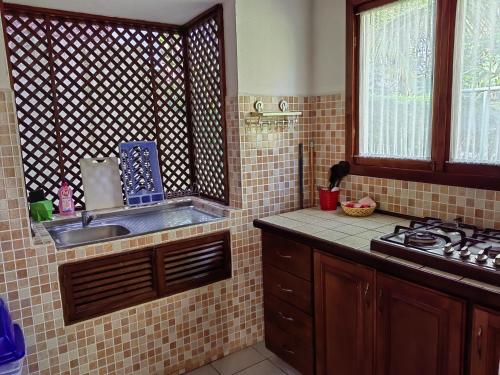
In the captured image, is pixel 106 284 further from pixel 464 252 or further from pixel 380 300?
pixel 464 252

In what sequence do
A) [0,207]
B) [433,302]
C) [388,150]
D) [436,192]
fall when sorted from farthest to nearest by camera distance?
1. [388,150]
2. [436,192]
3. [0,207]
4. [433,302]

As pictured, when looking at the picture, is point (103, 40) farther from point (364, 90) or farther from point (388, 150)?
point (388, 150)

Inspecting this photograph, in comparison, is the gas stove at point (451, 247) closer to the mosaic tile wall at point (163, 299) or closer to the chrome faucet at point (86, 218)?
the mosaic tile wall at point (163, 299)

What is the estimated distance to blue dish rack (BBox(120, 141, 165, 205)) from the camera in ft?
7.91

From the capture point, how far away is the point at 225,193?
7.80 ft

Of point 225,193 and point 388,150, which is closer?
point 388,150

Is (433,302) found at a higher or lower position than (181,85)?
lower

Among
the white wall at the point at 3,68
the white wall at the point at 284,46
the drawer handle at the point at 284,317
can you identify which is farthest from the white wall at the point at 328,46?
the white wall at the point at 3,68

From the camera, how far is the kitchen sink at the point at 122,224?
6.75ft

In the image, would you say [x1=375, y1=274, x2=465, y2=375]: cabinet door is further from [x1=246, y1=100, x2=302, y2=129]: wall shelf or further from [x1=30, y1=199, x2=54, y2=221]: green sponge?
[x1=30, y1=199, x2=54, y2=221]: green sponge

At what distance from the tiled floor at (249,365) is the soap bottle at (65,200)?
1.18 meters

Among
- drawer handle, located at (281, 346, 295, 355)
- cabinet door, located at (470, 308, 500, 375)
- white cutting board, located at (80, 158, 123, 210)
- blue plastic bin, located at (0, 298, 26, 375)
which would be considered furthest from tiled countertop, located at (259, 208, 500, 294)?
blue plastic bin, located at (0, 298, 26, 375)

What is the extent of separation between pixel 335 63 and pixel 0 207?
6.25 feet

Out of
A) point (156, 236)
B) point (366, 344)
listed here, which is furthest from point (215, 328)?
point (366, 344)
